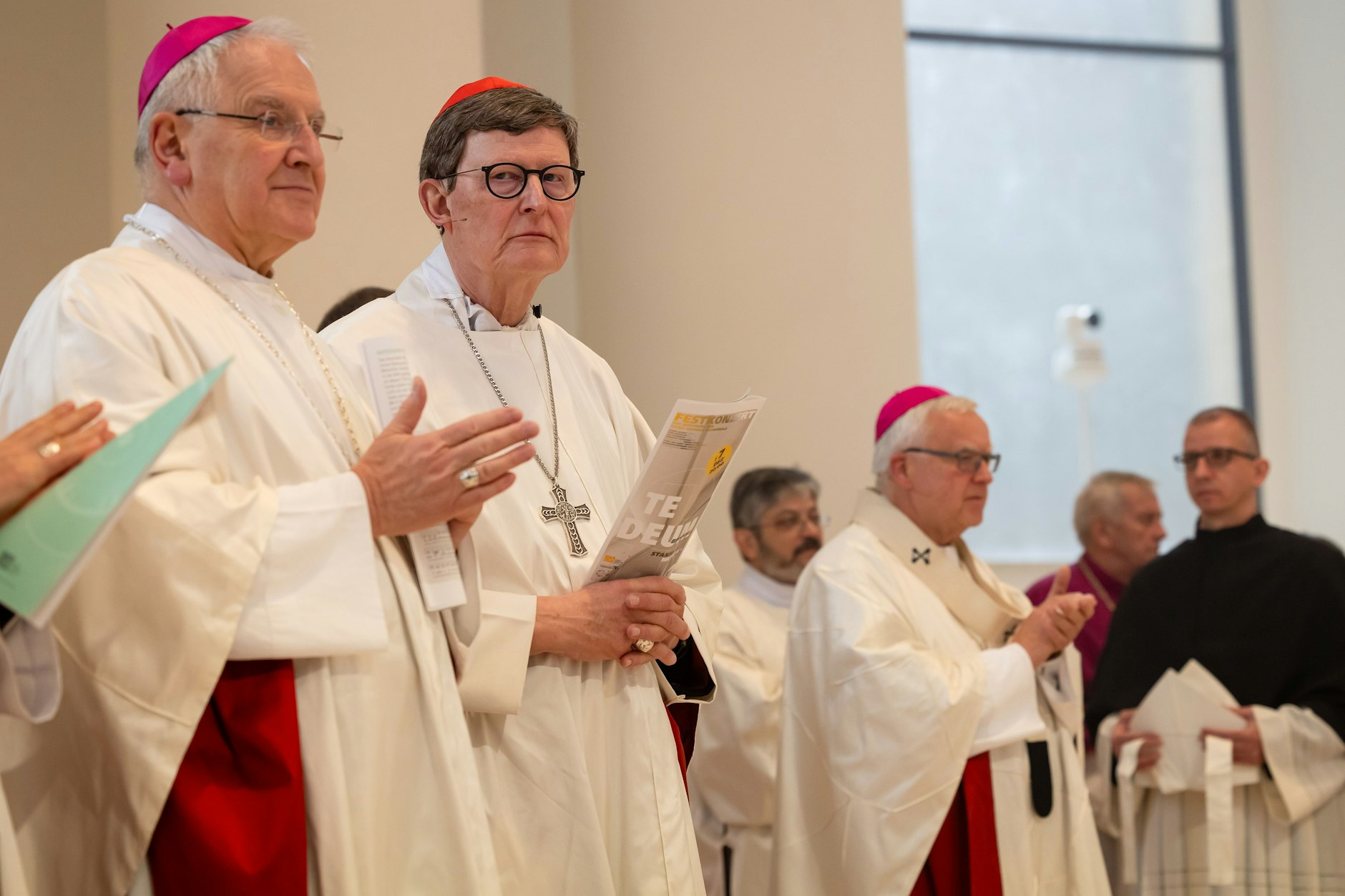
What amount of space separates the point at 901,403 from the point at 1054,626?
3.07 feet

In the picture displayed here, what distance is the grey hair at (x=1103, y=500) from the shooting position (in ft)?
20.8

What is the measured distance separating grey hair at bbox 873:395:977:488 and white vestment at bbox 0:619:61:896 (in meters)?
3.07

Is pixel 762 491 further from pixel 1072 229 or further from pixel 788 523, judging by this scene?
pixel 1072 229

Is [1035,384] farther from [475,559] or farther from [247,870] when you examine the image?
[247,870]

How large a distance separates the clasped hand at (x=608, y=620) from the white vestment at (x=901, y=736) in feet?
4.64

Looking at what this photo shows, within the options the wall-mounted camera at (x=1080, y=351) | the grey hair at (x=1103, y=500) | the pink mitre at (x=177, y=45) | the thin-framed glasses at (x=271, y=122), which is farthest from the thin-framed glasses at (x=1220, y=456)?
the pink mitre at (x=177, y=45)

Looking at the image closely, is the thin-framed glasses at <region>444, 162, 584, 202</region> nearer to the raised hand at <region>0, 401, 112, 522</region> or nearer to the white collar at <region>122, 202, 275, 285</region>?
the white collar at <region>122, 202, 275, 285</region>

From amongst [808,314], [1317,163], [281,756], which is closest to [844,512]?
[808,314]

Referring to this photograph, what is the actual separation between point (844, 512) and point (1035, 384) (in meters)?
2.79

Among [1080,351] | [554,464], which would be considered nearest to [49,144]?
[554,464]

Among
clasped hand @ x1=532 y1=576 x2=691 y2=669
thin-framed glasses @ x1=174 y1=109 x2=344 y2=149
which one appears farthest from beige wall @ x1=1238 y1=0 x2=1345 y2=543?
thin-framed glasses @ x1=174 y1=109 x2=344 y2=149

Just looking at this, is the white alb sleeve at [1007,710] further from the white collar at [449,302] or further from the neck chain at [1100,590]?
the neck chain at [1100,590]

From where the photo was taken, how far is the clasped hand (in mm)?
2523

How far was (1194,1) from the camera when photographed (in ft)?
31.6
